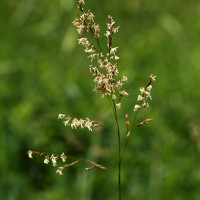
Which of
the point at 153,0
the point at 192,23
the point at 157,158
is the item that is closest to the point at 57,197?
the point at 157,158

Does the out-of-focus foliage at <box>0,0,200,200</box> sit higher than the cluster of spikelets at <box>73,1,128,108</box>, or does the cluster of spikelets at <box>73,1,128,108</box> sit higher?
the out-of-focus foliage at <box>0,0,200,200</box>

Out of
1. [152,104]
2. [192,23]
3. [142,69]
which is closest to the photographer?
[152,104]

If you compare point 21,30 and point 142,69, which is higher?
point 21,30

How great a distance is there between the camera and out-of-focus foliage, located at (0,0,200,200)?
12.2 ft

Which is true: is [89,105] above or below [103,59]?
above

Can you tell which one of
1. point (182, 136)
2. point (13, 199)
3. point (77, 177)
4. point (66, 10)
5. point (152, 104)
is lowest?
point (13, 199)

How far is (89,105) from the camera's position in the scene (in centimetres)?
445

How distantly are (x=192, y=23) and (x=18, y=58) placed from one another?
80.2 inches

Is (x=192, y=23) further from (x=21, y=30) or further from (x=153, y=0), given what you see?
(x=21, y=30)

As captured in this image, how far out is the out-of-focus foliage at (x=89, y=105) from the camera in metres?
3.72

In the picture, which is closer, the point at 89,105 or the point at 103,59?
the point at 103,59

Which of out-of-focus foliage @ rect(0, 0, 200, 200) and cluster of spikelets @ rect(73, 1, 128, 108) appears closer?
cluster of spikelets @ rect(73, 1, 128, 108)

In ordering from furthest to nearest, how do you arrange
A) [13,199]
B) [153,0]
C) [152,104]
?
1. [153,0]
2. [152,104]
3. [13,199]

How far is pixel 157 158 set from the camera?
12.4ft
